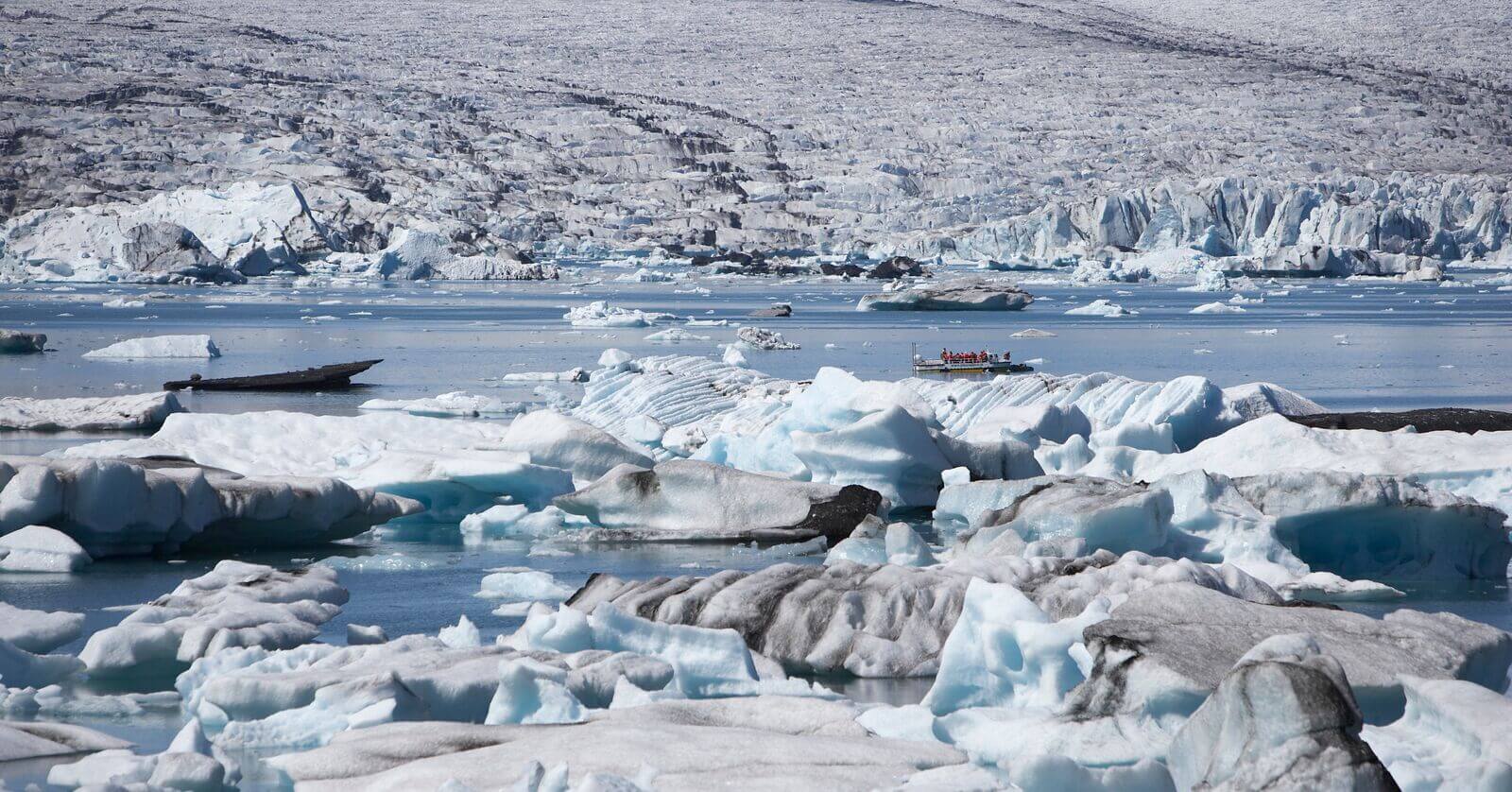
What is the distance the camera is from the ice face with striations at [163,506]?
7188 millimetres

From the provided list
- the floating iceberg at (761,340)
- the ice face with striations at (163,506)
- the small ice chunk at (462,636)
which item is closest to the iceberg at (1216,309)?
the floating iceberg at (761,340)

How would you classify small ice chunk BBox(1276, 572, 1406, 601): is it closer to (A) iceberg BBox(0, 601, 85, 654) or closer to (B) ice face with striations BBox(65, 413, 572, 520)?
(B) ice face with striations BBox(65, 413, 572, 520)

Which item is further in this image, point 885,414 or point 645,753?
point 885,414

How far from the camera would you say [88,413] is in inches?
518

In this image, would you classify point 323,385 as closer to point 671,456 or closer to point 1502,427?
point 671,456

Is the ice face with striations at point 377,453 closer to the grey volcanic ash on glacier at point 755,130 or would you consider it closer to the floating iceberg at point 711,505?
the floating iceberg at point 711,505

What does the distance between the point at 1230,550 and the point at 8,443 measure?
9256mm

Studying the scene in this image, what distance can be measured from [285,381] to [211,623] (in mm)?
12341

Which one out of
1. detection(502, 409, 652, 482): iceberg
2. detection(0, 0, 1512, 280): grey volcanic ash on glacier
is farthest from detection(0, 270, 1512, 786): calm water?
detection(0, 0, 1512, 280): grey volcanic ash on glacier

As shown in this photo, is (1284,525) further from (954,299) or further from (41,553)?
(954,299)

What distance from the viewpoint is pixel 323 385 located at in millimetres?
17203

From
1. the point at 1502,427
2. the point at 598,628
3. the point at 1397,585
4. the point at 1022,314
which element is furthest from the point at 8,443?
the point at 1022,314

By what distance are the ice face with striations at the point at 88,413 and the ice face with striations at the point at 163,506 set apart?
17.8ft

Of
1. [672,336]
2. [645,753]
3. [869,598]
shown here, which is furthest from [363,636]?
[672,336]
